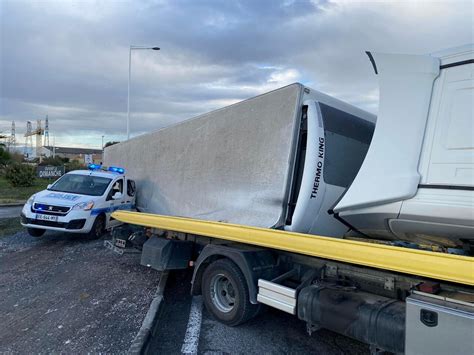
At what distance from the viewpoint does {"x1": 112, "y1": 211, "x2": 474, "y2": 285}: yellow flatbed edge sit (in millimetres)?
2672

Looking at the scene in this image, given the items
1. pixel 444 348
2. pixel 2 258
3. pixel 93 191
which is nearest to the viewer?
pixel 444 348

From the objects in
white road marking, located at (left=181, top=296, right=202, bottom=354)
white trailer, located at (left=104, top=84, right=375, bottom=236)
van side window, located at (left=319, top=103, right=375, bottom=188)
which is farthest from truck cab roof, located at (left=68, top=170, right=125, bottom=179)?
van side window, located at (left=319, top=103, right=375, bottom=188)

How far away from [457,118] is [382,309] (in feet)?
5.58

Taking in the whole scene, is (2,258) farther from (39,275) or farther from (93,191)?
(93,191)

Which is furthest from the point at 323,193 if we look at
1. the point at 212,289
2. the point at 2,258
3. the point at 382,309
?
the point at 2,258

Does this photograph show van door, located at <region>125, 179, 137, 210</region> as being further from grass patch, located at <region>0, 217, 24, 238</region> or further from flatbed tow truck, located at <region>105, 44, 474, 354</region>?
flatbed tow truck, located at <region>105, 44, 474, 354</region>

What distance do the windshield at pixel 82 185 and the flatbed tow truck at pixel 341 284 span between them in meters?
5.57

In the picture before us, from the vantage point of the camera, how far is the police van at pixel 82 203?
9508mm

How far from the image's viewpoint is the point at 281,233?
3963 millimetres

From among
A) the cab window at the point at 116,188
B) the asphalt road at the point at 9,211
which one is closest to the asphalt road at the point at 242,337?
the cab window at the point at 116,188

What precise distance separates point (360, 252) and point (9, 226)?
11831mm

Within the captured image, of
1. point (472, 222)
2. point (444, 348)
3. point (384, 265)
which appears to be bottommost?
point (444, 348)

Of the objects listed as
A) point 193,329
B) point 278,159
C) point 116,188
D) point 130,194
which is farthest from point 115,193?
point 278,159

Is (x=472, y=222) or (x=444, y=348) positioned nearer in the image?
(x=444, y=348)
